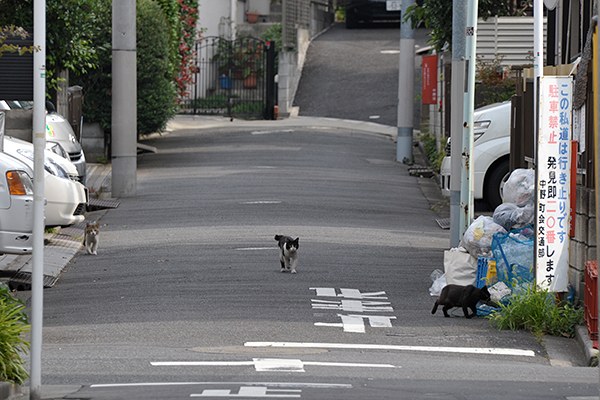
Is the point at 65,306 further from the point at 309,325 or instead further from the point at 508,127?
the point at 508,127

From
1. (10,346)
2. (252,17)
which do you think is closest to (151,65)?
(252,17)

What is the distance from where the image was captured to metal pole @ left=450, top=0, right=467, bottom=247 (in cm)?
1742

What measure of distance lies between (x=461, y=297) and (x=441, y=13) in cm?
1376

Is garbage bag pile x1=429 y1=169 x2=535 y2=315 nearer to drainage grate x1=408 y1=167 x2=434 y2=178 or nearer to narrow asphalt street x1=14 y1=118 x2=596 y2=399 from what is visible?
narrow asphalt street x1=14 y1=118 x2=596 y2=399

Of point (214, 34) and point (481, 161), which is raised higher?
point (214, 34)

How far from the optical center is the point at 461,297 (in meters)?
13.9

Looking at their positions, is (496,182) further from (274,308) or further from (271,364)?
(271,364)

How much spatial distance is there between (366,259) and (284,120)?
74.7 feet

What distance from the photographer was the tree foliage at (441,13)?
26656 mm

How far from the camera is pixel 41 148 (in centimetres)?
950

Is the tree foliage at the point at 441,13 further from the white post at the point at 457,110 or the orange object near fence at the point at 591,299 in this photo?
the orange object near fence at the point at 591,299

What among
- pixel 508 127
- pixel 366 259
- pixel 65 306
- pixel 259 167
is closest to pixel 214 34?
pixel 259 167

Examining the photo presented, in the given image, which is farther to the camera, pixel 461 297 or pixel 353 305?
pixel 353 305

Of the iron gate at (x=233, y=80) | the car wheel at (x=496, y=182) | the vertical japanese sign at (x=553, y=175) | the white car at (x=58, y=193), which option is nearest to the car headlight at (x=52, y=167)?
the white car at (x=58, y=193)
